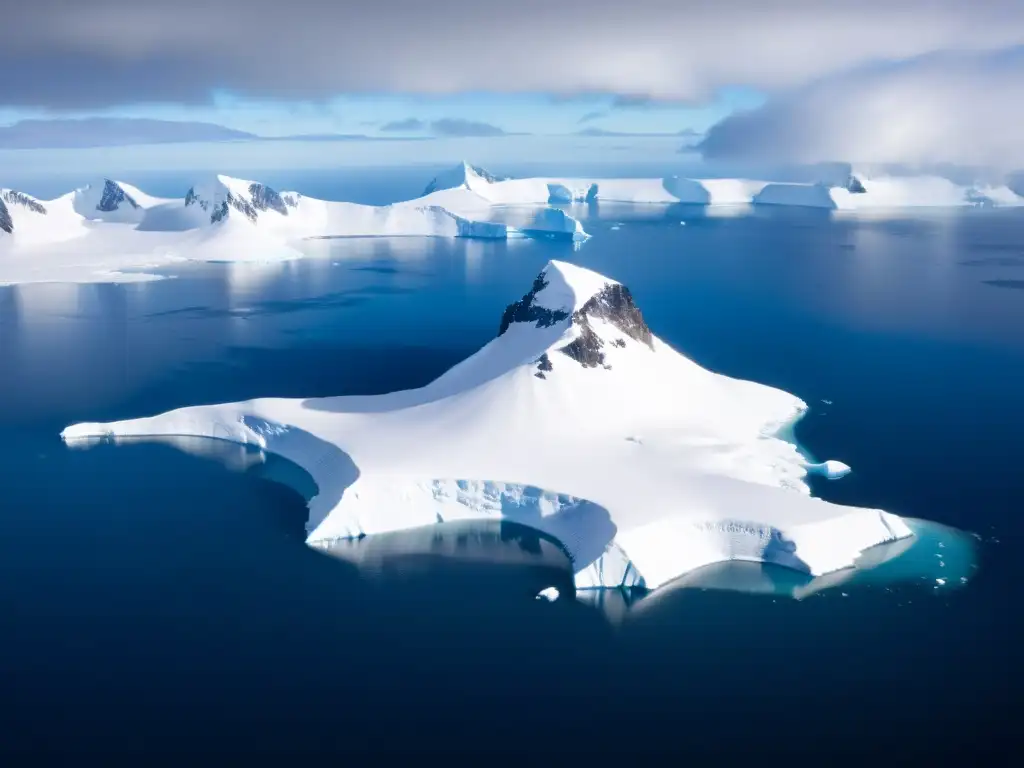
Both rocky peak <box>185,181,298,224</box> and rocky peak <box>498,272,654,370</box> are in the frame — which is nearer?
rocky peak <box>498,272,654,370</box>

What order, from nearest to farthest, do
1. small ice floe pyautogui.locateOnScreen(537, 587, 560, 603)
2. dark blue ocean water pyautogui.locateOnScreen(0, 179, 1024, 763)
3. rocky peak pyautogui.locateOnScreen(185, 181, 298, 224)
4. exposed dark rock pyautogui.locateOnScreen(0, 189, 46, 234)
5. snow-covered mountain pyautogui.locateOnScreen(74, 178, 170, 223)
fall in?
dark blue ocean water pyautogui.locateOnScreen(0, 179, 1024, 763), small ice floe pyautogui.locateOnScreen(537, 587, 560, 603), exposed dark rock pyautogui.locateOnScreen(0, 189, 46, 234), rocky peak pyautogui.locateOnScreen(185, 181, 298, 224), snow-covered mountain pyautogui.locateOnScreen(74, 178, 170, 223)

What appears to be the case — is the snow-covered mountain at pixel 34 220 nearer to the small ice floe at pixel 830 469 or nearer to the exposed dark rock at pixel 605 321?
the exposed dark rock at pixel 605 321

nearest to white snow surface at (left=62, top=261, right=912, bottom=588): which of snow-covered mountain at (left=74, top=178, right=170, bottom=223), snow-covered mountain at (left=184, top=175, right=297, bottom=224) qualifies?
snow-covered mountain at (left=184, top=175, right=297, bottom=224)

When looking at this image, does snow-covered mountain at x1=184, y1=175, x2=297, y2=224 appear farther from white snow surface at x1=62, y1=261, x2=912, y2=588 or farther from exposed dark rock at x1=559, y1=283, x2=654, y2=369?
exposed dark rock at x1=559, y1=283, x2=654, y2=369

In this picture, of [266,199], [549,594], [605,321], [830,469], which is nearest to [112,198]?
[266,199]

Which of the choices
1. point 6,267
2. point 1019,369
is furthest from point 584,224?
point 1019,369

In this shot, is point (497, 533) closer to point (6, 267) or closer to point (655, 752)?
point (655, 752)
